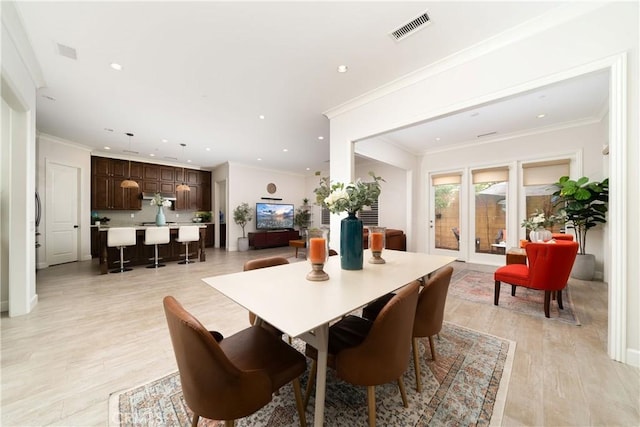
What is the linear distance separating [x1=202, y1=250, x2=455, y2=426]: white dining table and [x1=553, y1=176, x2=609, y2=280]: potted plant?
143 inches

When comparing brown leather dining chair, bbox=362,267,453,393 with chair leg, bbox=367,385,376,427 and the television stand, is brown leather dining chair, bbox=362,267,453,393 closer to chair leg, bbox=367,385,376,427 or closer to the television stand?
chair leg, bbox=367,385,376,427

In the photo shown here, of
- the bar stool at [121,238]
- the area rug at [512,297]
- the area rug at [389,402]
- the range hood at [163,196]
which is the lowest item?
the area rug at [389,402]

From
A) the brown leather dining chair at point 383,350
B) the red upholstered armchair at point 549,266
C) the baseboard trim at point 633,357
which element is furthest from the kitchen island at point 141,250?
the baseboard trim at point 633,357

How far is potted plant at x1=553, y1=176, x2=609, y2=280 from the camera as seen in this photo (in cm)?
372

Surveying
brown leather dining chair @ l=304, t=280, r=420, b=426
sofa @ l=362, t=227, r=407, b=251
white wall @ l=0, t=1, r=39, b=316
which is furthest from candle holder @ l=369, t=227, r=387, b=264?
white wall @ l=0, t=1, r=39, b=316

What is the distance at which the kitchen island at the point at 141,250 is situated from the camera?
4.50 m

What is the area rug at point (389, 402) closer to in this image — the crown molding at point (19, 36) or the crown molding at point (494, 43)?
the crown molding at point (494, 43)

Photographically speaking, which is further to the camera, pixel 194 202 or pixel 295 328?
pixel 194 202

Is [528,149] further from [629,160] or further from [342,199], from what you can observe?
[342,199]

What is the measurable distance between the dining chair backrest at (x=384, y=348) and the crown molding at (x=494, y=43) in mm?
2540

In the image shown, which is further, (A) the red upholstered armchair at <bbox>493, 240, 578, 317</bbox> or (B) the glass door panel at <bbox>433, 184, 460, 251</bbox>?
(B) the glass door panel at <bbox>433, 184, 460, 251</bbox>

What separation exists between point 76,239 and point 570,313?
9.43m

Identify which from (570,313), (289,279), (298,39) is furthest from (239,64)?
(570,313)

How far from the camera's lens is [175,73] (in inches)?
110
